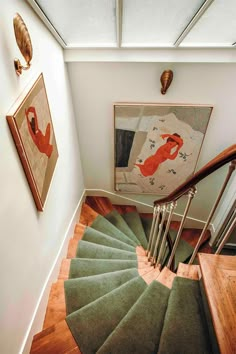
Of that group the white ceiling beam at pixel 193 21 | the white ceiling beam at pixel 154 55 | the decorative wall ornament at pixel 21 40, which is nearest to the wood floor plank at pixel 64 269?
the decorative wall ornament at pixel 21 40

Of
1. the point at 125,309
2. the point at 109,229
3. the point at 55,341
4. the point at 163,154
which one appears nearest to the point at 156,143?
the point at 163,154

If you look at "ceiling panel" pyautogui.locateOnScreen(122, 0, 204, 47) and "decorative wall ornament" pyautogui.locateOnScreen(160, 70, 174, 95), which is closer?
"ceiling panel" pyautogui.locateOnScreen(122, 0, 204, 47)

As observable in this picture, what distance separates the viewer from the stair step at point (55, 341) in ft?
4.77

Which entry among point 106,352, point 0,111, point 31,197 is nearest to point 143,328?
point 106,352

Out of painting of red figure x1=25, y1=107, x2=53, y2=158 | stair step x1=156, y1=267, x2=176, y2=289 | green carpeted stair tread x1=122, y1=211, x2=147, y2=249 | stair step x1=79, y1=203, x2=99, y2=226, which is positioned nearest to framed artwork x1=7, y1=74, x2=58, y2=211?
painting of red figure x1=25, y1=107, x2=53, y2=158

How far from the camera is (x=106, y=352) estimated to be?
1287mm

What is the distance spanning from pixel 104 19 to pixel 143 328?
2.09 meters

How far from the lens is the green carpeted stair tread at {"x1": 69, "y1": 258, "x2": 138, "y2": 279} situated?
6.88 feet

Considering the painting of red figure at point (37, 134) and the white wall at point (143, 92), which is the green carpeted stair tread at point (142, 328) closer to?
the painting of red figure at point (37, 134)

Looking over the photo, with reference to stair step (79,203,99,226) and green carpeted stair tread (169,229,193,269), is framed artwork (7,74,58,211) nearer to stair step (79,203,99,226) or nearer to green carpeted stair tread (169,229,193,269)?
stair step (79,203,99,226)

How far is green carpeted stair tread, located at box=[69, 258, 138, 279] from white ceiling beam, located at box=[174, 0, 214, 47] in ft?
6.85

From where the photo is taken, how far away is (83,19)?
4.95 ft

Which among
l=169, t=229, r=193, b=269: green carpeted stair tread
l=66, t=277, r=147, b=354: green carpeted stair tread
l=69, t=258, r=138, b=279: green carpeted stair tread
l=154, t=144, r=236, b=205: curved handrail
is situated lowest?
l=66, t=277, r=147, b=354: green carpeted stair tread

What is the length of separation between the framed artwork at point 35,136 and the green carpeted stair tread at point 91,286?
857 mm
